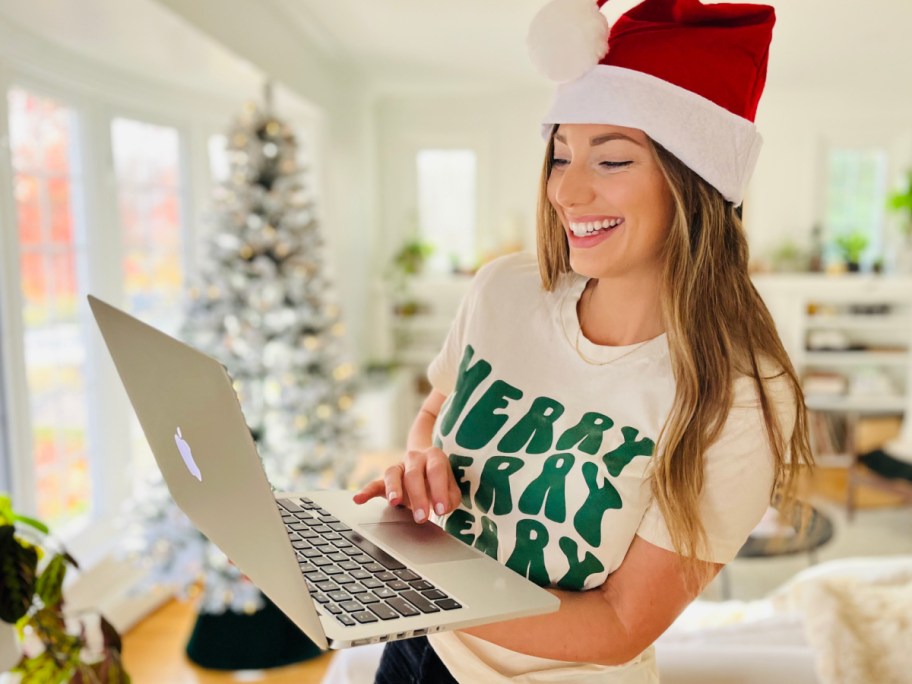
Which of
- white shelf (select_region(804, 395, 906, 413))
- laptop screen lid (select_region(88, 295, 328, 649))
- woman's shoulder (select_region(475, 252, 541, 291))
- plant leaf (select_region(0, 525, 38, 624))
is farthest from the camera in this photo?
white shelf (select_region(804, 395, 906, 413))

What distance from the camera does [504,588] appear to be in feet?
2.71

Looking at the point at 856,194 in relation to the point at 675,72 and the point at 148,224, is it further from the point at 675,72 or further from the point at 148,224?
the point at 675,72

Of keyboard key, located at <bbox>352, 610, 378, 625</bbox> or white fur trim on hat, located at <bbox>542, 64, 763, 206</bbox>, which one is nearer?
keyboard key, located at <bbox>352, 610, 378, 625</bbox>

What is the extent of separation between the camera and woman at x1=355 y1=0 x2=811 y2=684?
0.91m

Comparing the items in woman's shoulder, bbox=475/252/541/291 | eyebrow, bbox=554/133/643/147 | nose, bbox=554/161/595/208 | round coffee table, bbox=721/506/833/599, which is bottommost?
round coffee table, bbox=721/506/833/599

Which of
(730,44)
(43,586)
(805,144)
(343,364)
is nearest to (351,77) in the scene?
(343,364)

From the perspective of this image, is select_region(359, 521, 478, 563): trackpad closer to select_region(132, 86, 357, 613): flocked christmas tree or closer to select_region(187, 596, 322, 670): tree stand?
select_region(132, 86, 357, 613): flocked christmas tree

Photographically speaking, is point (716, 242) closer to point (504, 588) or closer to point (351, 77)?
point (504, 588)

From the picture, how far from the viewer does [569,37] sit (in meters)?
0.99

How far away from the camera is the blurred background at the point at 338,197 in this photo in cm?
289

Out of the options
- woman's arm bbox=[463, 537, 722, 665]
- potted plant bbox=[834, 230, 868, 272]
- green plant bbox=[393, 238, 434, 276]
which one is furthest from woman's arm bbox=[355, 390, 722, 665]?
potted plant bbox=[834, 230, 868, 272]

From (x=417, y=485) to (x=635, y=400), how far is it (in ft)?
0.90

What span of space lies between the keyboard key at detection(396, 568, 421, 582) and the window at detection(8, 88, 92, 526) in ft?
7.47

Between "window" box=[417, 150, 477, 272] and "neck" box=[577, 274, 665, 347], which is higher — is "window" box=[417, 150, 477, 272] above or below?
above
